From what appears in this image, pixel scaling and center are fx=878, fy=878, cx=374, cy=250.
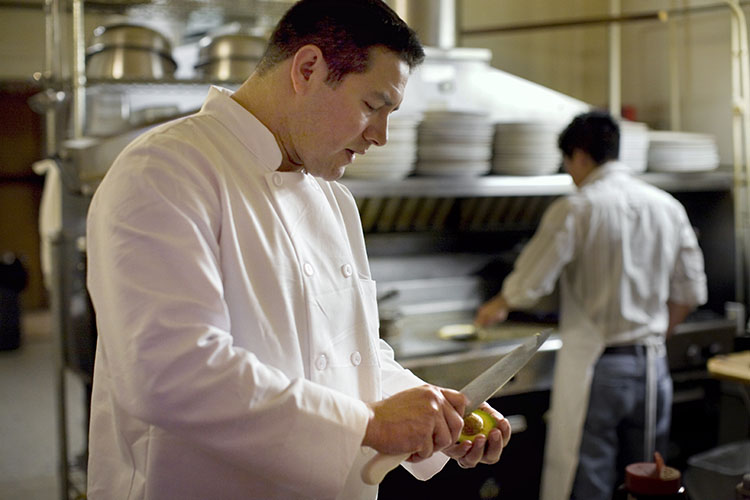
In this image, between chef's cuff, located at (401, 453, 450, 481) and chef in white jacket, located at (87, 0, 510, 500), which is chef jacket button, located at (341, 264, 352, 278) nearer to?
chef in white jacket, located at (87, 0, 510, 500)

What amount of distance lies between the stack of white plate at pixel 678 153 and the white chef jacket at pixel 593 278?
0.66m

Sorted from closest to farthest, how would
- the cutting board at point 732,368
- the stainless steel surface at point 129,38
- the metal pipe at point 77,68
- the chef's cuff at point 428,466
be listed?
the chef's cuff at point 428,466 → the cutting board at point 732,368 → the metal pipe at point 77,68 → the stainless steel surface at point 129,38

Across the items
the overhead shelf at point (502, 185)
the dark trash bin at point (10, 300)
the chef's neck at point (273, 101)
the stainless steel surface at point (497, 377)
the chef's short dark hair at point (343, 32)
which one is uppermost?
the chef's short dark hair at point (343, 32)

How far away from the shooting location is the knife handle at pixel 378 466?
1.27 m

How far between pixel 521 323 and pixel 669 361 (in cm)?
66

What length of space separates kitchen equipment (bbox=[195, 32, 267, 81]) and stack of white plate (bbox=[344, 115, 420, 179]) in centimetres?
60

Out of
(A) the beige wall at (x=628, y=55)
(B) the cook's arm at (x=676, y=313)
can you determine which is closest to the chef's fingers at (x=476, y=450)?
(B) the cook's arm at (x=676, y=313)

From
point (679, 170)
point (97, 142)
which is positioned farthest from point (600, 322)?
point (97, 142)

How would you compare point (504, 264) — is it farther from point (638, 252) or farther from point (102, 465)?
point (102, 465)

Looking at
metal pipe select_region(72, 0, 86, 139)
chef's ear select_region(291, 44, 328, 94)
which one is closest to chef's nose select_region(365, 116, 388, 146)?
chef's ear select_region(291, 44, 328, 94)

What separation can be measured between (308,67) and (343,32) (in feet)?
0.25

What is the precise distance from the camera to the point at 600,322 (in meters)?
3.34

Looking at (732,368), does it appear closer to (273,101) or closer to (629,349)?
(629,349)

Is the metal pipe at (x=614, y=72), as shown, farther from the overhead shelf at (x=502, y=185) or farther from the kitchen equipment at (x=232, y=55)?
the kitchen equipment at (x=232, y=55)
